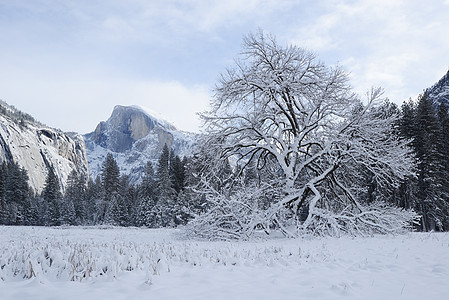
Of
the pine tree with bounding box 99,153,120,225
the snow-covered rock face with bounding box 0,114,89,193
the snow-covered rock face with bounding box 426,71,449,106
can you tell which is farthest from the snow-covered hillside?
the snow-covered rock face with bounding box 426,71,449,106

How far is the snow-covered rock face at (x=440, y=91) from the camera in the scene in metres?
76.8

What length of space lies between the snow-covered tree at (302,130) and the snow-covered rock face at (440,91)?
3024 inches

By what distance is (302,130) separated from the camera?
14070mm

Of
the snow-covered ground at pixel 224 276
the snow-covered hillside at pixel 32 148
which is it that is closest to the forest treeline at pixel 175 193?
the snow-covered ground at pixel 224 276

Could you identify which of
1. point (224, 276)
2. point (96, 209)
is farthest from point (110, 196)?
point (224, 276)

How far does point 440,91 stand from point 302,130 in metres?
91.6

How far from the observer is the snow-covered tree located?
41.4ft

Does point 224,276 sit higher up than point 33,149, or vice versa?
point 33,149

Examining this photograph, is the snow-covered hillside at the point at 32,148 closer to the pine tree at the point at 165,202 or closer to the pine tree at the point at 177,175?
the pine tree at the point at 177,175

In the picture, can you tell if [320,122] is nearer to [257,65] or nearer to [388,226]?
[257,65]

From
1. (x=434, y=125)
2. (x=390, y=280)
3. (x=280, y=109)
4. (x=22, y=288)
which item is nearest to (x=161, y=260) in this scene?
(x=22, y=288)

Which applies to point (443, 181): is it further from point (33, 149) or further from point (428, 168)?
point (33, 149)

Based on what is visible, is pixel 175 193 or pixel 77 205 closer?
pixel 175 193

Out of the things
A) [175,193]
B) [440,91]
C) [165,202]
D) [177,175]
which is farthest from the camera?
[440,91]
